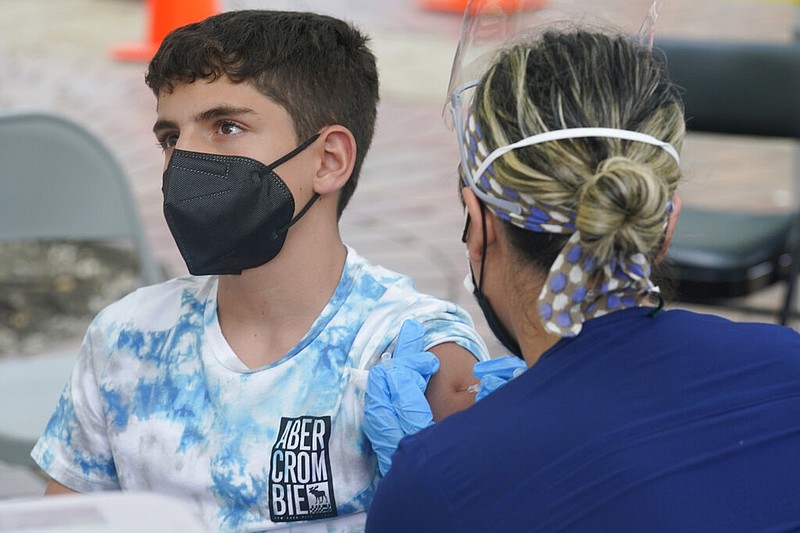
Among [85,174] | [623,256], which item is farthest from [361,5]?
[623,256]

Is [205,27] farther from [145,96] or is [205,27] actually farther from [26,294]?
[145,96]

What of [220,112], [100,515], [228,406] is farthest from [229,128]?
[100,515]

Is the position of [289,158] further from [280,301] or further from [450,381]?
[450,381]

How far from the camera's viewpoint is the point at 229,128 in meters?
1.68

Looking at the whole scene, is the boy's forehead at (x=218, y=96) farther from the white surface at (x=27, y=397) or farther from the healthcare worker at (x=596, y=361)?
the white surface at (x=27, y=397)

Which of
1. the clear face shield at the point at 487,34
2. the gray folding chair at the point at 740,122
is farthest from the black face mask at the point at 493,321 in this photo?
the gray folding chair at the point at 740,122

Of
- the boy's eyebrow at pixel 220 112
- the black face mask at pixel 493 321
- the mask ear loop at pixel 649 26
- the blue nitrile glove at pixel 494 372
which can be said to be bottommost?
the blue nitrile glove at pixel 494 372

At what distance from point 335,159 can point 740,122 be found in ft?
7.42

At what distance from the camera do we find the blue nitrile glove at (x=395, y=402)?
1.53 m

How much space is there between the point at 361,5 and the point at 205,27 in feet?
24.0

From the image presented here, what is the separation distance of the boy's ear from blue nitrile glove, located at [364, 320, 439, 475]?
0.31m

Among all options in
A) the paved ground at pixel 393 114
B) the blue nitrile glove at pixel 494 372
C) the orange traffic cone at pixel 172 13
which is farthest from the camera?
the orange traffic cone at pixel 172 13

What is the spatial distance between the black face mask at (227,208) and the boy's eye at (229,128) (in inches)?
1.4

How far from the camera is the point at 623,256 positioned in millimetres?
1229
